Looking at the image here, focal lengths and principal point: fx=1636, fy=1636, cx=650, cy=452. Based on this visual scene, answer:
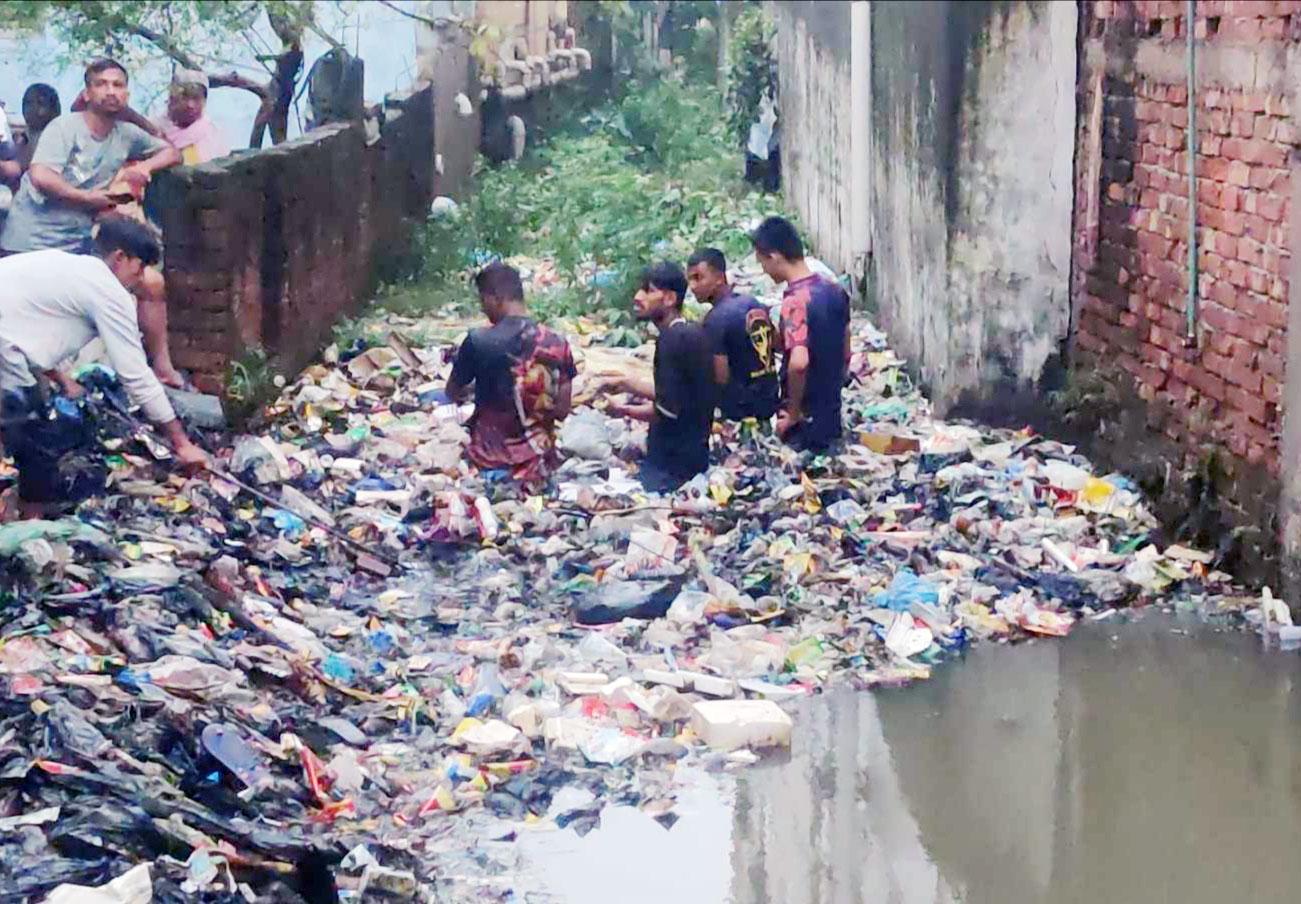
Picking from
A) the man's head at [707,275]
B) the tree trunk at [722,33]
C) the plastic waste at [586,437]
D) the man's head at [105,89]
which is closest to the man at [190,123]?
the man's head at [105,89]

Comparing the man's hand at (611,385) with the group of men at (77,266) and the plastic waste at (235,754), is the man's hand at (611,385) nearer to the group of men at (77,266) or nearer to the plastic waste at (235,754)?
the group of men at (77,266)

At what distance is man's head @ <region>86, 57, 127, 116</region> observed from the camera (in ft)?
23.4

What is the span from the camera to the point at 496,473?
7.70m

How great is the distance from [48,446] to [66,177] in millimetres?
1345

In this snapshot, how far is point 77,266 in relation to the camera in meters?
6.20

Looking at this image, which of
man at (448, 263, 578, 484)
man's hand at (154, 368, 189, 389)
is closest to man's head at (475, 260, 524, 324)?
man at (448, 263, 578, 484)

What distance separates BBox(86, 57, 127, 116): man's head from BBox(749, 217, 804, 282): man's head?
3.02m

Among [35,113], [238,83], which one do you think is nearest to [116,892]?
[35,113]

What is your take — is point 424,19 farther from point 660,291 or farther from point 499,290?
point 660,291

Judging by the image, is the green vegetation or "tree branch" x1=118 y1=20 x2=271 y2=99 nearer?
"tree branch" x1=118 y1=20 x2=271 y2=99

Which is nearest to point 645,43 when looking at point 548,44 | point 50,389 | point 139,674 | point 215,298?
point 548,44

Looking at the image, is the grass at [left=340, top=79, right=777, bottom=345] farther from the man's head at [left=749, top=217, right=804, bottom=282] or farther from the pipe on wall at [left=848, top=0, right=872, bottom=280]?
the man's head at [left=749, top=217, right=804, bottom=282]

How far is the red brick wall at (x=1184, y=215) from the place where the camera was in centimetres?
618

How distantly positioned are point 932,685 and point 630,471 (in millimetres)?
2704
